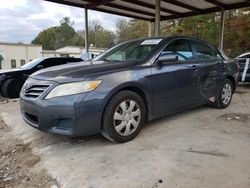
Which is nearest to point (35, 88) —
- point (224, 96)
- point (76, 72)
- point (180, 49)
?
point (76, 72)

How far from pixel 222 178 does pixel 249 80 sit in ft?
21.5

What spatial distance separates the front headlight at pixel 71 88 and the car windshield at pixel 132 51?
1.03 meters

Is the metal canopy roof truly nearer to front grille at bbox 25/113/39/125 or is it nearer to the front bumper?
front grille at bbox 25/113/39/125

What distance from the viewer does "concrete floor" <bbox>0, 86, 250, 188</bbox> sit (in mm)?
2525

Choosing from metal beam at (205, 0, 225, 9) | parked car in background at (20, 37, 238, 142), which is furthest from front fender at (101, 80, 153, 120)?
metal beam at (205, 0, 225, 9)

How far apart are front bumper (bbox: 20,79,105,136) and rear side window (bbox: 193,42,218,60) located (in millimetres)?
2356

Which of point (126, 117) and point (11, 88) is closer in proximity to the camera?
point (126, 117)

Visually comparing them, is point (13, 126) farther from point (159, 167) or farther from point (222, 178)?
point (222, 178)

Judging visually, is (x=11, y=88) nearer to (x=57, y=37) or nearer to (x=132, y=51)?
(x=132, y=51)

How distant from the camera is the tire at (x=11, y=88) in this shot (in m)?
7.27

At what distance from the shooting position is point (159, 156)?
119 inches

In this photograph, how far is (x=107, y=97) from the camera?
10.2 feet

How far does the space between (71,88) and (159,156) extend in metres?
1.31

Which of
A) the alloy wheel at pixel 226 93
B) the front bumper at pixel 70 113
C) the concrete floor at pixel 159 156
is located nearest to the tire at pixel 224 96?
the alloy wheel at pixel 226 93
